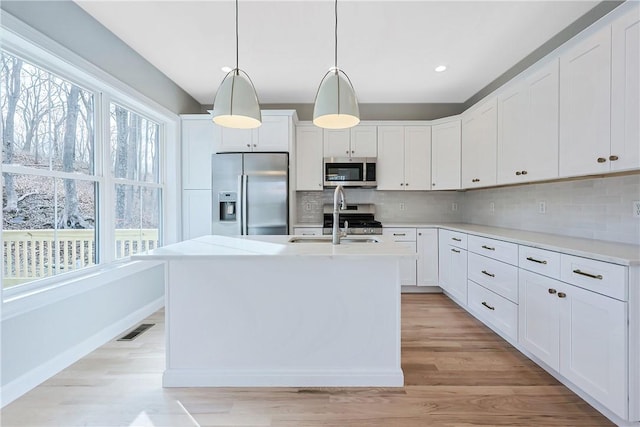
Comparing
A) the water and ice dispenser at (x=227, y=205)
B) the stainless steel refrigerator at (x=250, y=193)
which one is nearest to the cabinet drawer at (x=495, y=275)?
the stainless steel refrigerator at (x=250, y=193)

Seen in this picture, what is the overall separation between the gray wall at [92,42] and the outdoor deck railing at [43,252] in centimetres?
136

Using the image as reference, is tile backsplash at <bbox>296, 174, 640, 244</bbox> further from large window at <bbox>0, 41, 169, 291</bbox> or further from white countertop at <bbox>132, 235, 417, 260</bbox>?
large window at <bbox>0, 41, 169, 291</bbox>

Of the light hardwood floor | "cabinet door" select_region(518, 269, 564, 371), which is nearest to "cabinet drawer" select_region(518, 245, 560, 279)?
"cabinet door" select_region(518, 269, 564, 371)

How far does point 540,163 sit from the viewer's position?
2334mm

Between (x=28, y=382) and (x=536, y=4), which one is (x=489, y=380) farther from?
(x=28, y=382)

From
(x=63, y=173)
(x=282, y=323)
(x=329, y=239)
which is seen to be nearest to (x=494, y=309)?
(x=329, y=239)

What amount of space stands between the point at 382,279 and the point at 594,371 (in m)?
1.22

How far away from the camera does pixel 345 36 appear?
2471 mm

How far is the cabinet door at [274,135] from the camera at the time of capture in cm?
359

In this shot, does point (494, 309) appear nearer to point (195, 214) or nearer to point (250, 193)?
point (250, 193)

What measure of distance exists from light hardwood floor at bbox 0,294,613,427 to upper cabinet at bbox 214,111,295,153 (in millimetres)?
Result: 2405

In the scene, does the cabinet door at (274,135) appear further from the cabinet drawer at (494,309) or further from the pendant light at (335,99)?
the cabinet drawer at (494,309)

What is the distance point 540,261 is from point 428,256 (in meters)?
1.79

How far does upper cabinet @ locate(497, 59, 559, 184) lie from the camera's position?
7.22ft
